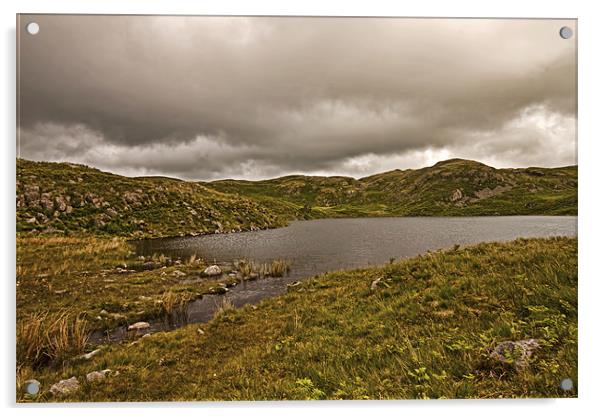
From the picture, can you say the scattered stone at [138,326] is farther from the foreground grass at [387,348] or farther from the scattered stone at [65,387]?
the scattered stone at [65,387]

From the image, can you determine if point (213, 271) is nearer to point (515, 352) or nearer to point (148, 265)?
point (148, 265)

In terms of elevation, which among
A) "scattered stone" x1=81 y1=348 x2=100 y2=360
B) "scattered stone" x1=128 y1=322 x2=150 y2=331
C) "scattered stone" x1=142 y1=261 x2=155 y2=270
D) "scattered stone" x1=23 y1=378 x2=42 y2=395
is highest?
"scattered stone" x1=142 y1=261 x2=155 y2=270

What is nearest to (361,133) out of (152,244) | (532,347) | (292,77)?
(292,77)

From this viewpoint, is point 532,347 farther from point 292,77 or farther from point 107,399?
point 292,77

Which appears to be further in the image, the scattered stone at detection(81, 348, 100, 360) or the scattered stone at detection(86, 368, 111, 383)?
the scattered stone at detection(81, 348, 100, 360)

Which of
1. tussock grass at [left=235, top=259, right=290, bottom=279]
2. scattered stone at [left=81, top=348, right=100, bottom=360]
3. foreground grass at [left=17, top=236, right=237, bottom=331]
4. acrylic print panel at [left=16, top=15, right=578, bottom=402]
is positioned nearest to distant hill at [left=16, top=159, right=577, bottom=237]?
acrylic print panel at [left=16, top=15, right=578, bottom=402]

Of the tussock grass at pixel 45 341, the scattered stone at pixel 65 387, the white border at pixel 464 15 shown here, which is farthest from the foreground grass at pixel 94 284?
the scattered stone at pixel 65 387

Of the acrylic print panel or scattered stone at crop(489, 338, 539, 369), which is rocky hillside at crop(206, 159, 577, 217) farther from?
scattered stone at crop(489, 338, 539, 369)
